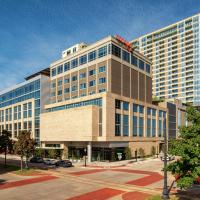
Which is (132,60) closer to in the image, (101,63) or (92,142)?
(101,63)

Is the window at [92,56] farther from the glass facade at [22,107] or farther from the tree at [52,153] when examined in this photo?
the tree at [52,153]

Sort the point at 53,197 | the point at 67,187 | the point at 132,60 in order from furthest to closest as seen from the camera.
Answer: the point at 132,60 < the point at 67,187 < the point at 53,197

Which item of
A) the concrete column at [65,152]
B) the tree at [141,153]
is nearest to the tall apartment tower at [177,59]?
the tree at [141,153]

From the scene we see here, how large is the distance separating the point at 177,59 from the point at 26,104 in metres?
98.3

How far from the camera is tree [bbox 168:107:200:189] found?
69.1 ft

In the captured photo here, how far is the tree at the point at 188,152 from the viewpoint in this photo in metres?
21.1

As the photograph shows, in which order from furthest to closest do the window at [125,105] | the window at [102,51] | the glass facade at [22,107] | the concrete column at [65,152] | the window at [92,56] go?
the glass facade at [22,107]
the window at [92,56]
the window at [102,51]
the concrete column at [65,152]
the window at [125,105]

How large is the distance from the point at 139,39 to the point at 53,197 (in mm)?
167733

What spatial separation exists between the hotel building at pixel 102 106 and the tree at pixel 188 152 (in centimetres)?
3997

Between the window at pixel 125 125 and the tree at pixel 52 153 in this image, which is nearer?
the window at pixel 125 125

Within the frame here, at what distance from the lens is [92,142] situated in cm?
6631

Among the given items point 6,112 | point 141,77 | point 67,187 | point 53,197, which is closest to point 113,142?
point 141,77

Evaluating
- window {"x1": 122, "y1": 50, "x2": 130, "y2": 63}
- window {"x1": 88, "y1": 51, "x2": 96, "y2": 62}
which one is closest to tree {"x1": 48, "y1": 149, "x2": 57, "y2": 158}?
window {"x1": 88, "y1": 51, "x2": 96, "y2": 62}

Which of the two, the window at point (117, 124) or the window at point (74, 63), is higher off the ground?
the window at point (74, 63)
